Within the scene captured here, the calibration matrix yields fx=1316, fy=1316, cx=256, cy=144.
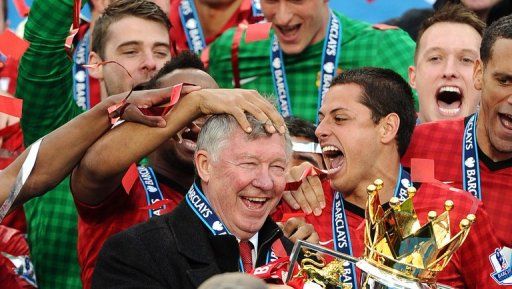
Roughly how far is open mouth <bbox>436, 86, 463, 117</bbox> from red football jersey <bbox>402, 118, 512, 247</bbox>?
30.4 inches

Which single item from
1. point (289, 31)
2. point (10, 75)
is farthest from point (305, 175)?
point (10, 75)

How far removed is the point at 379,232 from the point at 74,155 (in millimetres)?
1181

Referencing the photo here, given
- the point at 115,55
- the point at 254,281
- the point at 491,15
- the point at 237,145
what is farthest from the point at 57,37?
the point at 254,281

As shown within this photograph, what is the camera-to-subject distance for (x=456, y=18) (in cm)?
639

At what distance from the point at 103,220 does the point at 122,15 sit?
141 centimetres

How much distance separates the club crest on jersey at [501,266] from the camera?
15.5ft

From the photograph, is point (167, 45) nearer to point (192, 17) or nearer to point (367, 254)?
point (192, 17)

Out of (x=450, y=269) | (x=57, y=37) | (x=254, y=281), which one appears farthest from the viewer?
(x=57, y=37)

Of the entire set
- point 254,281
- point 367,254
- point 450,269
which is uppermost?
point 254,281

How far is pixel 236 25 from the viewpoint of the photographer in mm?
7500

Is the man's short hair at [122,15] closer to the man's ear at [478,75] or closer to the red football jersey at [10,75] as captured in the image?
the man's ear at [478,75]

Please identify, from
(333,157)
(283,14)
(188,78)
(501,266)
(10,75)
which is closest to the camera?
(501,266)

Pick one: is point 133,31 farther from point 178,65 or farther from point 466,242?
point 466,242

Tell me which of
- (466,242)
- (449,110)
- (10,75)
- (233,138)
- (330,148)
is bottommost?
(10,75)
